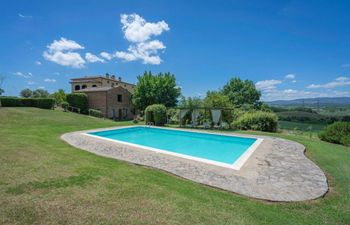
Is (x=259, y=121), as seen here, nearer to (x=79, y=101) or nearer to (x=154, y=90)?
(x=154, y=90)

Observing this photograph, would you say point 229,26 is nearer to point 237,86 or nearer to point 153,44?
point 153,44

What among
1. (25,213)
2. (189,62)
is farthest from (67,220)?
(189,62)

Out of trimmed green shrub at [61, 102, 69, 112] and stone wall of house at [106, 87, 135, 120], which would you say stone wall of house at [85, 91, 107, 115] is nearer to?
stone wall of house at [106, 87, 135, 120]

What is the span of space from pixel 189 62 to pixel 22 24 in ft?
59.7

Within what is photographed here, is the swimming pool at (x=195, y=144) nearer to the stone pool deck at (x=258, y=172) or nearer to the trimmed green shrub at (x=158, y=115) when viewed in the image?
the stone pool deck at (x=258, y=172)

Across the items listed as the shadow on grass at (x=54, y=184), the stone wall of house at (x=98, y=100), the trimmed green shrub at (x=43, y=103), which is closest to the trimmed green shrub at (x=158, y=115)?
the stone wall of house at (x=98, y=100)

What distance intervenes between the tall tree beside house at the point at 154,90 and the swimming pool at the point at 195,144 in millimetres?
10859

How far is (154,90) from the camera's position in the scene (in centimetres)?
2669

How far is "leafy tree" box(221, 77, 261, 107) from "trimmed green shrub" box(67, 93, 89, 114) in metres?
27.0

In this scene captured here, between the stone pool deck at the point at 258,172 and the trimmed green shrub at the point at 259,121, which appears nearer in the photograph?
the stone pool deck at the point at 258,172

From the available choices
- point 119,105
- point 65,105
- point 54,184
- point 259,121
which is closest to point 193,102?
point 259,121

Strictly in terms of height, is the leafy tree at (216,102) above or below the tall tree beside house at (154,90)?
below

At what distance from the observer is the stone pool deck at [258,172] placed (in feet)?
13.5

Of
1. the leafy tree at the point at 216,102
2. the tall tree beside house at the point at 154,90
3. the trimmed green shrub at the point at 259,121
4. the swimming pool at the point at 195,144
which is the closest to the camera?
the swimming pool at the point at 195,144
